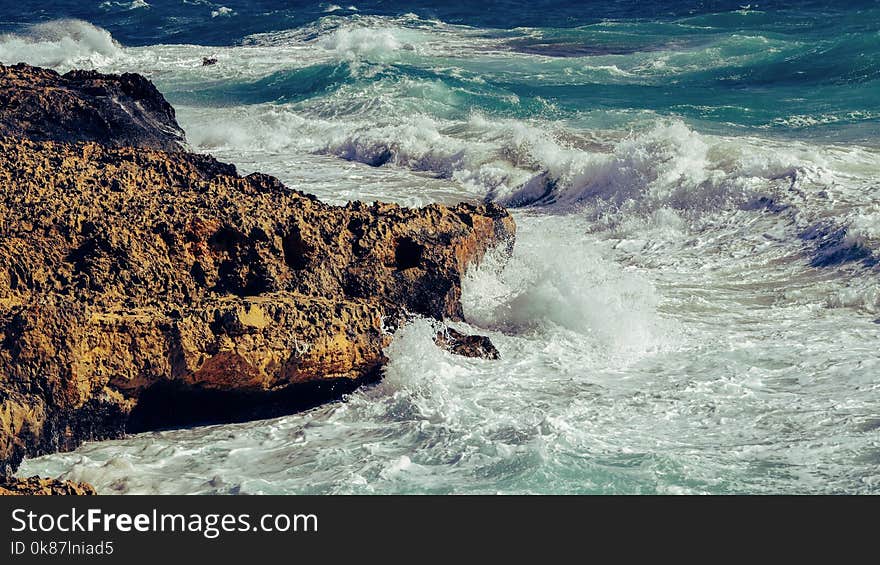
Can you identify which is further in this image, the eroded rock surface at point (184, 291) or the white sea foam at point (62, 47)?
the white sea foam at point (62, 47)

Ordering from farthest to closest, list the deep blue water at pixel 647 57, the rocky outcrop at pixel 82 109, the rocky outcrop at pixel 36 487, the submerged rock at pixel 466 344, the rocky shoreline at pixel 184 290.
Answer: the deep blue water at pixel 647 57 → the rocky outcrop at pixel 82 109 → the submerged rock at pixel 466 344 → the rocky shoreline at pixel 184 290 → the rocky outcrop at pixel 36 487

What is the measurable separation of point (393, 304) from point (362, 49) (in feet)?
A: 64.6

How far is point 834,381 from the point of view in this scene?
733 centimetres

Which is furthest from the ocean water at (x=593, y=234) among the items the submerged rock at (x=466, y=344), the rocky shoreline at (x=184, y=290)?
the rocky shoreline at (x=184, y=290)

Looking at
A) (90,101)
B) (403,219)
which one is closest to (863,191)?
(403,219)

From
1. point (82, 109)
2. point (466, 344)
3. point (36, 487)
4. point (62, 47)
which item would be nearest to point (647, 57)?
point (62, 47)

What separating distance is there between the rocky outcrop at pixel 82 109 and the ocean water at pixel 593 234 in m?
2.42

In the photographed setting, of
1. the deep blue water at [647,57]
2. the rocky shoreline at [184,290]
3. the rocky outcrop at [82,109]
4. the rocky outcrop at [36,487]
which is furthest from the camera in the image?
the deep blue water at [647,57]

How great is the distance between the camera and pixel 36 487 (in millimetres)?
4918

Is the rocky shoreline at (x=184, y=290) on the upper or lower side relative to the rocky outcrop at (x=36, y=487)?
upper

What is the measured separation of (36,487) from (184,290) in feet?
6.67

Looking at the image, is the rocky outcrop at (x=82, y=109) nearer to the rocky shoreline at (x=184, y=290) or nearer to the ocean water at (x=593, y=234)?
the rocky shoreline at (x=184, y=290)

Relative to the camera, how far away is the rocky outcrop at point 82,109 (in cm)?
982

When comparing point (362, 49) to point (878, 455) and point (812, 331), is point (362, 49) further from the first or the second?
point (878, 455)
